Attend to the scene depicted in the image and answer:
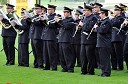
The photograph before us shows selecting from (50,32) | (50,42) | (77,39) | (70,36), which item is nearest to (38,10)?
(50,32)

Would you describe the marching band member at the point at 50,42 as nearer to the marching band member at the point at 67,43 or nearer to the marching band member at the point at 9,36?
the marching band member at the point at 67,43

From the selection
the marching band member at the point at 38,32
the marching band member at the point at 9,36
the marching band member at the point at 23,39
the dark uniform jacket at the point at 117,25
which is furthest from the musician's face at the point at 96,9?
the marching band member at the point at 9,36

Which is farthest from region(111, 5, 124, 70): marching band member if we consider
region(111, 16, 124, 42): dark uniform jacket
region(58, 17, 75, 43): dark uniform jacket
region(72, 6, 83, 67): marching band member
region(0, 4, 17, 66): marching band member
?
region(0, 4, 17, 66): marching band member

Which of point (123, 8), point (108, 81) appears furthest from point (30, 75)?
point (123, 8)

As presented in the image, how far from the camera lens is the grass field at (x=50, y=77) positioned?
1121 centimetres

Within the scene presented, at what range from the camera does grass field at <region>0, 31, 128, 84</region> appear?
11211mm

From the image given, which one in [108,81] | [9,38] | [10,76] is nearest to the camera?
[108,81]

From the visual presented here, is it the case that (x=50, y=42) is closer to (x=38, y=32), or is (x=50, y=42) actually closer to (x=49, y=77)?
(x=38, y=32)

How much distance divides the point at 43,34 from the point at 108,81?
3.08 meters

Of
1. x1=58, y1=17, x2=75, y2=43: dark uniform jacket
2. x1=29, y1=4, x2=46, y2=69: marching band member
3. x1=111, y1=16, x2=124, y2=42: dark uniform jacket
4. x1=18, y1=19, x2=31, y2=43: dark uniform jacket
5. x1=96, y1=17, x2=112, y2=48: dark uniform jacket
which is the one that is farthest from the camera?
x1=18, y1=19, x2=31, y2=43: dark uniform jacket

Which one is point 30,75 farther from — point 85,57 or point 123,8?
point 123,8

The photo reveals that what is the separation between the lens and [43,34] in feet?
44.7

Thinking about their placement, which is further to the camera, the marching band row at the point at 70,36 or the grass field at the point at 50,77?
the marching band row at the point at 70,36

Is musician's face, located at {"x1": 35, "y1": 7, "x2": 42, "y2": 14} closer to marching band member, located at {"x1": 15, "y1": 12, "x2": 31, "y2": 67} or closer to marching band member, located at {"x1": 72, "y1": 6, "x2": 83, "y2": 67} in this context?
marching band member, located at {"x1": 15, "y1": 12, "x2": 31, "y2": 67}
